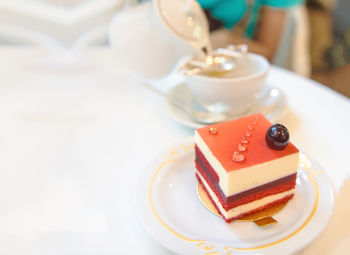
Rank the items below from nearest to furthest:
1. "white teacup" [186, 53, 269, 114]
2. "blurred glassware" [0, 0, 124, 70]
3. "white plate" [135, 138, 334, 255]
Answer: "white plate" [135, 138, 334, 255] → "white teacup" [186, 53, 269, 114] → "blurred glassware" [0, 0, 124, 70]

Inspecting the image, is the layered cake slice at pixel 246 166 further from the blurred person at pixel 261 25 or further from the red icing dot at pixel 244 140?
the blurred person at pixel 261 25

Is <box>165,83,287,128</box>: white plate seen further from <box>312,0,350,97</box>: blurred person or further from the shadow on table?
<box>312,0,350,97</box>: blurred person

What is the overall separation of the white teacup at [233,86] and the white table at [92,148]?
63 mm

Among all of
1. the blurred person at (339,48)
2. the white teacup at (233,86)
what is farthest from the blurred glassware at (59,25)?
the blurred person at (339,48)

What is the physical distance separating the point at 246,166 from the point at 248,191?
0.04 meters

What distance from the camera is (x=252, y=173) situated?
1.26ft

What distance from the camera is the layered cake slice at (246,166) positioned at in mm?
383

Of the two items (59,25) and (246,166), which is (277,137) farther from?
(59,25)

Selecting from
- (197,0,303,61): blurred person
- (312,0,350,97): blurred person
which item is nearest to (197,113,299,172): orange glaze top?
(197,0,303,61): blurred person

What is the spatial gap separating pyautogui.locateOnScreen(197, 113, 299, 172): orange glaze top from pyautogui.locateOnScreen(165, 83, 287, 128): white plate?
14 cm

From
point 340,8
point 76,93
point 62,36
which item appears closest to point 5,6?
point 62,36

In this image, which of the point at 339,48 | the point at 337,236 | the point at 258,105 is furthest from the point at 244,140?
the point at 339,48

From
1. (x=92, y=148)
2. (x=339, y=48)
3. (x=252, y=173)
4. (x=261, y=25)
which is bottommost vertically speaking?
(x=339, y=48)

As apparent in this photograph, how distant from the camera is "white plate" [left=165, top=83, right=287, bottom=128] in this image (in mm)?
596
